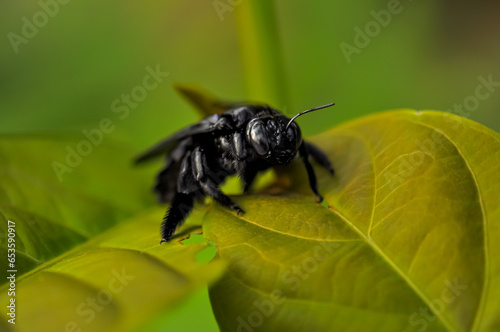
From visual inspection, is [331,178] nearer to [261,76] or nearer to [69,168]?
[261,76]

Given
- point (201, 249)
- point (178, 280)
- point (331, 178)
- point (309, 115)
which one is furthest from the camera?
point (309, 115)

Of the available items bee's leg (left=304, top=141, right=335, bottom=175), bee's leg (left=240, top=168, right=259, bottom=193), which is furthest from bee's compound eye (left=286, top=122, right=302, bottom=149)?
bee's leg (left=240, top=168, right=259, bottom=193)

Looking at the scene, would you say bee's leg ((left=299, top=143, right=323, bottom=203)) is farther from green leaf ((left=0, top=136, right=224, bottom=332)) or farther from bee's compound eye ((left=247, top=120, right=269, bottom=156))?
green leaf ((left=0, top=136, right=224, bottom=332))

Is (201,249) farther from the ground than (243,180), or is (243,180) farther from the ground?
(201,249)

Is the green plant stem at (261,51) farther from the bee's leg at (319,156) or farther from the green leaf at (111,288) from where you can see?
the green leaf at (111,288)

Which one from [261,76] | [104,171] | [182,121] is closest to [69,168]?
[104,171]

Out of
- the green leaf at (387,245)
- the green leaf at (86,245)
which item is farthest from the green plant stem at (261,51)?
the green leaf at (387,245)
